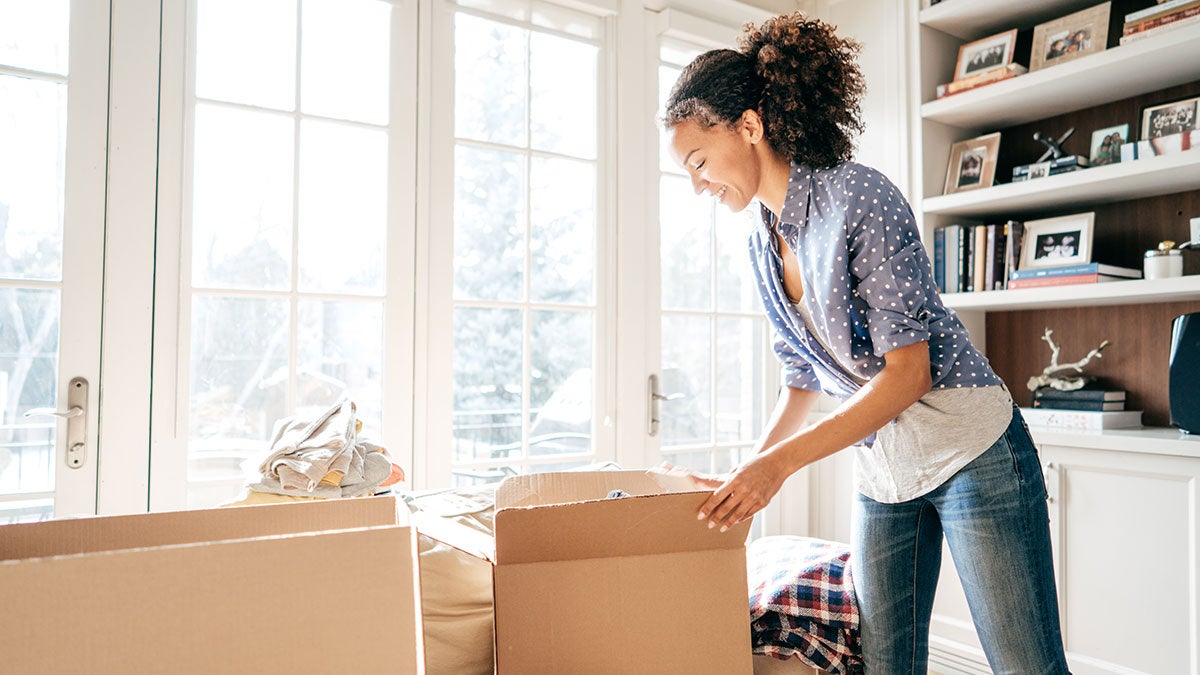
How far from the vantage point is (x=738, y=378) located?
3.09 meters

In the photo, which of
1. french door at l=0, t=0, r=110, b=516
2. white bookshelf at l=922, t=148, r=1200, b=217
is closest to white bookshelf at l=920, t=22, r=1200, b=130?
white bookshelf at l=922, t=148, r=1200, b=217

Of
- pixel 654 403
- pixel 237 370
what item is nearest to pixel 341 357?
pixel 237 370

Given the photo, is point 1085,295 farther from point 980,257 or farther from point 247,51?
point 247,51

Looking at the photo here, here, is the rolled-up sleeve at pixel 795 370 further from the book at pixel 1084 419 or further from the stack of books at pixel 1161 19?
the stack of books at pixel 1161 19


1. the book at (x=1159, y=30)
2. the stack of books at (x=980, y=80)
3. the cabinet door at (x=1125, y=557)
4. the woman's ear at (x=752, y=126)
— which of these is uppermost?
the stack of books at (x=980, y=80)

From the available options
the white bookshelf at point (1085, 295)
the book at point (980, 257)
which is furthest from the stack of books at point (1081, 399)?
the book at point (980, 257)

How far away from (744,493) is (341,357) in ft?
4.95

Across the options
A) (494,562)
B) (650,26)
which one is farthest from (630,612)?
(650,26)

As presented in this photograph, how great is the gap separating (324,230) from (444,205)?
14.0 inches

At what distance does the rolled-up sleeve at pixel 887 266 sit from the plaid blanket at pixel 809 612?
48 centimetres

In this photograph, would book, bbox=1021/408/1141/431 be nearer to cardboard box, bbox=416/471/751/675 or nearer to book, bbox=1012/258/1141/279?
book, bbox=1012/258/1141/279

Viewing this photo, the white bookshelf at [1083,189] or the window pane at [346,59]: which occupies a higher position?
the window pane at [346,59]

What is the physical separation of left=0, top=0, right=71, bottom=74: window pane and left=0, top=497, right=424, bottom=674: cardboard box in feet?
5.05

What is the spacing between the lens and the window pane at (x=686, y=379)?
2850 mm
